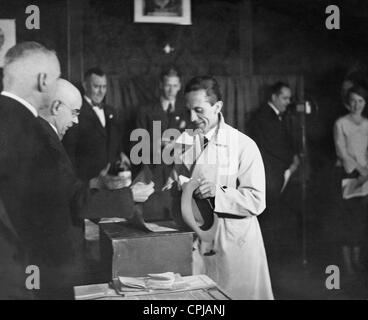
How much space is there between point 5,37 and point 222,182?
1432mm

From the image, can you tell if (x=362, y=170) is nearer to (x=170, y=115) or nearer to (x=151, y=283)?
(x=170, y=115)

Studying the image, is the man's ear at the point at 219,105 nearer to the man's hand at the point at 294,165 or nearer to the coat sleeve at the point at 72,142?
the man's hand at the point at 294,165

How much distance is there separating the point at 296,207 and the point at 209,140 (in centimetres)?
64

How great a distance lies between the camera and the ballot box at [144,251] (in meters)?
2.58

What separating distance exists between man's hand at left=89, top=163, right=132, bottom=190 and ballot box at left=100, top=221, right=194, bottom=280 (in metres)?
0.21

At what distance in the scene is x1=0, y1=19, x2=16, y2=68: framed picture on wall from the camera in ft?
8.57

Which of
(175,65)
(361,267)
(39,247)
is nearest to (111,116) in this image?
(175,65)

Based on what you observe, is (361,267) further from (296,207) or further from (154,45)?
(154,45)

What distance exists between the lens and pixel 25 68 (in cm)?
261

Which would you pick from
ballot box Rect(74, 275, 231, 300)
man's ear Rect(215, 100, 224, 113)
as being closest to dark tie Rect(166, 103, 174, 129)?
man's ear Rect(215, 100, 224, 113)

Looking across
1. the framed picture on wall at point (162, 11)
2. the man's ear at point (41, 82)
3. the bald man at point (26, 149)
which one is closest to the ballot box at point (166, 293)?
the bald man at point (26, 149)

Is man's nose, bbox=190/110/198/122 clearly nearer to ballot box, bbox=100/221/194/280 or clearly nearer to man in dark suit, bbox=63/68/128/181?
man in dark suit, bbox=63/68/128/181

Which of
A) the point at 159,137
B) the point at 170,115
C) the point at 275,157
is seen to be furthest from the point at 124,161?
the point at 275,157

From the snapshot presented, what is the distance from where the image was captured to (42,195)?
2633mm
